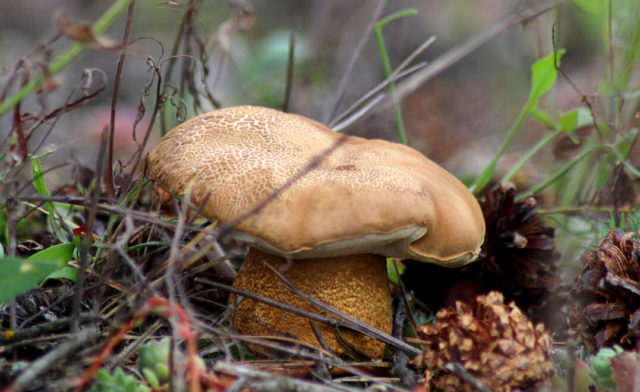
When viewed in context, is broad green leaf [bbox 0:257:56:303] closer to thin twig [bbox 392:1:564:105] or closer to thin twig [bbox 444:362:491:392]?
thin twig [bbox 444:362:491:392]

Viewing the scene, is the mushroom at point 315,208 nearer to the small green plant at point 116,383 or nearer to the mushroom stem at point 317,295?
the mushroom stem at point 317,295

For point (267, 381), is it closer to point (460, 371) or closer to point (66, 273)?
point (460, 371)

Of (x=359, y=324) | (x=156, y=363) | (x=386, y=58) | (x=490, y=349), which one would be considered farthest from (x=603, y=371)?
(x=386, y=58)

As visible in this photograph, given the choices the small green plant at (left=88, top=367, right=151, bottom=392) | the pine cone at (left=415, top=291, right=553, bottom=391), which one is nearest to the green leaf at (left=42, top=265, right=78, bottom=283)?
the small green plant at (left=88, top=367, right=151, bottom=392)

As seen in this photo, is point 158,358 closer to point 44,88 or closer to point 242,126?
point 44,88

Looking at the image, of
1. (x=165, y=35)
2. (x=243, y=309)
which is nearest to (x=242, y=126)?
(x=243, y=309)

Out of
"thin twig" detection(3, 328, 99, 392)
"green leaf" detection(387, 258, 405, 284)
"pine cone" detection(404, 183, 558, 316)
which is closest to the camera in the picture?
"thin twig" detection(3, 328, 99, 392)

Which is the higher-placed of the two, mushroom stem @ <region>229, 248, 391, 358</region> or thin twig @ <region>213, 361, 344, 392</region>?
thin twig @ <region>213, 361, 344, 392</region>
